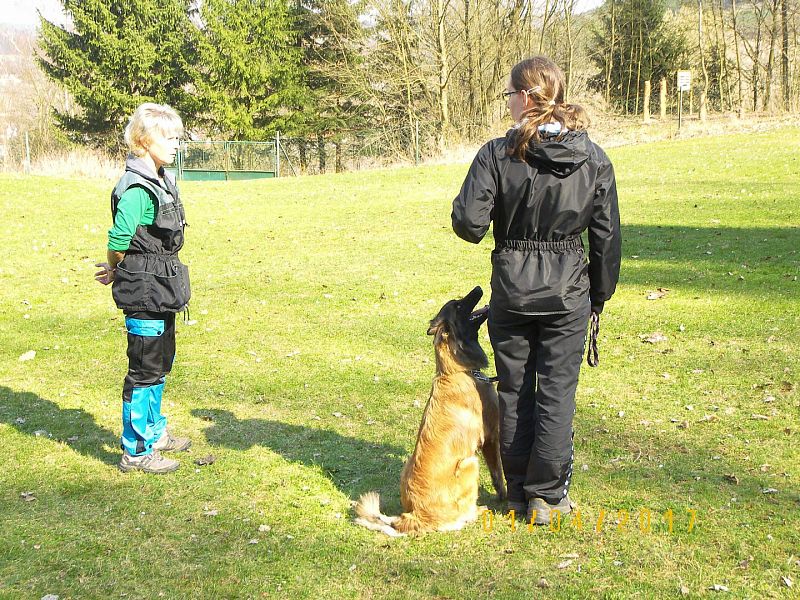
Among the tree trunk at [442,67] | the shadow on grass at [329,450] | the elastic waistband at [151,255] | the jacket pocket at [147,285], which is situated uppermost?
the tree trunk at [442,67]

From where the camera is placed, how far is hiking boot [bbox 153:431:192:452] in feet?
17.4

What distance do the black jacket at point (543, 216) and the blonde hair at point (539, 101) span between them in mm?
49

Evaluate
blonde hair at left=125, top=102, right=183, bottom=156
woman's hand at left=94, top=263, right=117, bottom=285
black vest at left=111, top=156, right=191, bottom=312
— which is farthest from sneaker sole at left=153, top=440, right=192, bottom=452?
blonde hair at left=125, top=102, right=183, bottom=156

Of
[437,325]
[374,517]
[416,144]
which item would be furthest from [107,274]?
[416,144]

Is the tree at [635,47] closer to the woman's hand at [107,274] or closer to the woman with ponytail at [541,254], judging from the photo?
the woman with ponytail at [541,254]

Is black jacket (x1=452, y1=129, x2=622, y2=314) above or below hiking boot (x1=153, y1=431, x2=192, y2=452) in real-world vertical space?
above

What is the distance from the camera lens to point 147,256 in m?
4.61

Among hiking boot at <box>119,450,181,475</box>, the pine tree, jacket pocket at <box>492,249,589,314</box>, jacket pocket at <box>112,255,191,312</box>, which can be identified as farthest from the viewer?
the pine tree

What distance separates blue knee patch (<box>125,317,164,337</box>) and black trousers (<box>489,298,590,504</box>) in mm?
2247

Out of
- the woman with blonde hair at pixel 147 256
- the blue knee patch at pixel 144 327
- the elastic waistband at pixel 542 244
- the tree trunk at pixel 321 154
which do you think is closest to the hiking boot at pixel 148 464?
the woman with blonde hair at pixel 147 256

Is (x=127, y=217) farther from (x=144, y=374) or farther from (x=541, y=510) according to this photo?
(x=541, y=510)

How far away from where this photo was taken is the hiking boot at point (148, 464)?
16.4ft

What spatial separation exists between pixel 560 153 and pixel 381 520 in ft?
7.36
